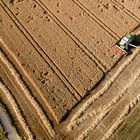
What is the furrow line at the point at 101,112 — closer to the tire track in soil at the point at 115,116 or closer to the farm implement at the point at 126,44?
the tire track in soil at the point at 115,116

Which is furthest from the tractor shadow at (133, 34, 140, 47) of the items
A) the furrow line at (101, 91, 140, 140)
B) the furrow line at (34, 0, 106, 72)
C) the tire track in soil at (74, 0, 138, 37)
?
the furrow line at (101, 91, 140, 140)

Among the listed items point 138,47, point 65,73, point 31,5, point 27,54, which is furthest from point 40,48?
point 138,47

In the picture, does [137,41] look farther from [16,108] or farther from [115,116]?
[16,108]

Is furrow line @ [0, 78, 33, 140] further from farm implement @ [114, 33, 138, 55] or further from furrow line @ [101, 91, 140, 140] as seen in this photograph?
farm implement @ [114, 33, 138, 55]

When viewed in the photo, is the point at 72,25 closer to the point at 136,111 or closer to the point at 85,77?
the point at 85,77

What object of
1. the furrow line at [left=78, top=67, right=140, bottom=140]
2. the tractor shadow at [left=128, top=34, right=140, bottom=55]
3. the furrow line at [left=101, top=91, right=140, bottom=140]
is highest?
the tractor shadow at [left=128, top=34, right=140, bottom=55]

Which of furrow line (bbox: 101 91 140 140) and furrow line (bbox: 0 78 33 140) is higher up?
furrow line (bbox: 0 78 33 140)
